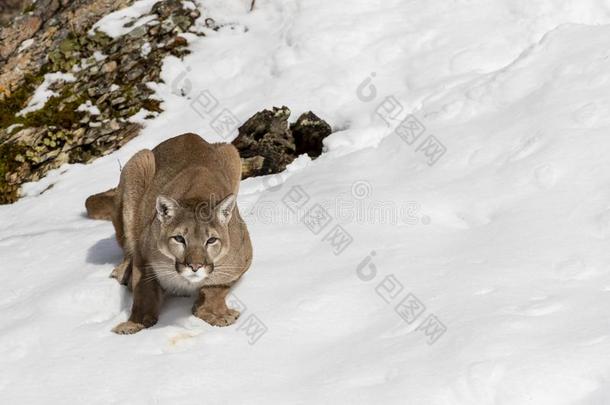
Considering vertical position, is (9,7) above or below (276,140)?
above

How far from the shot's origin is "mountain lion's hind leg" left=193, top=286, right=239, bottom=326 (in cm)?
611

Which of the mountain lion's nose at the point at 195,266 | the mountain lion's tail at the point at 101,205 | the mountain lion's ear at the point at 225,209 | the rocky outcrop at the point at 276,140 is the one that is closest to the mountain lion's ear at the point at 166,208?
the mountain lion's ear at the point at 225,209

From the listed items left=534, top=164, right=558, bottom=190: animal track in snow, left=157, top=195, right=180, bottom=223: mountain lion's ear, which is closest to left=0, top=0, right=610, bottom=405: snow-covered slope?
left=534, top=164, right=558, bottom=190: animal track in snow

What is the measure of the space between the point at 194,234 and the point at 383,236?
78.2 inches

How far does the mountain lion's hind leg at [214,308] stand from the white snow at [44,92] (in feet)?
20.7

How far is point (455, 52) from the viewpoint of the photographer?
403 inches

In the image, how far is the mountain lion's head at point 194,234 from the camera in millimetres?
5875

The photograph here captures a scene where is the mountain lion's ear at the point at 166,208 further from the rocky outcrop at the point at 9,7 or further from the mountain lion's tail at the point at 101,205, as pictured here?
the rocky outcrop at the point at 9,7

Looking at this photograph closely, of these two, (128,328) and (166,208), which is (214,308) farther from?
(166,208)

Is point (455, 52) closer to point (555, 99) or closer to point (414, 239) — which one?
point (555, 99)

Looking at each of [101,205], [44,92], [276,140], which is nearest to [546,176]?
[276,140]

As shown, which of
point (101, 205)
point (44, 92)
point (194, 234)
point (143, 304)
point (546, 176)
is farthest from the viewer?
point (44, 92)

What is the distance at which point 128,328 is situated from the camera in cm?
611

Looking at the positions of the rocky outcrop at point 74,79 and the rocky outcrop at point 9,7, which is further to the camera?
the rocky outcrop at point 9,7
